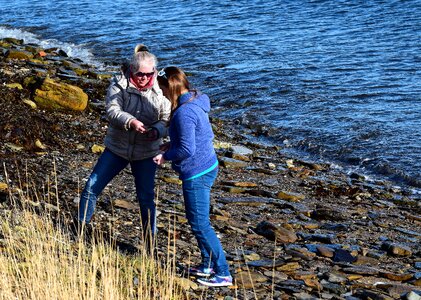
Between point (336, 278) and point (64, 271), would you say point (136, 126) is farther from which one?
point (336, 278)

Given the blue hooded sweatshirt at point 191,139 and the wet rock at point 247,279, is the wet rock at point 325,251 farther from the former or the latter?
the blue hooded sweatshirt at point 191,139

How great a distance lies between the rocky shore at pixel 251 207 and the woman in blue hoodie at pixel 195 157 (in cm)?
23

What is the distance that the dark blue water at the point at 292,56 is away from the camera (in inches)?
615

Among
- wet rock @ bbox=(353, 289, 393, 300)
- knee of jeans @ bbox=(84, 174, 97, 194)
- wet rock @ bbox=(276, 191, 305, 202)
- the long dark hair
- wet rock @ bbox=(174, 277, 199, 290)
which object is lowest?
wet rock @ bbox=(276, 191, 305, 202)

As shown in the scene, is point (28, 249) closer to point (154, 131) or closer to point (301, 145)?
point (154, 131)

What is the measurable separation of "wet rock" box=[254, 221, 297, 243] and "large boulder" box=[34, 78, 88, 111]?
6.09 metres

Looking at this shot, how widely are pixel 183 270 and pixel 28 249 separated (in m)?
1.43

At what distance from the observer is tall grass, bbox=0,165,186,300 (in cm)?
607

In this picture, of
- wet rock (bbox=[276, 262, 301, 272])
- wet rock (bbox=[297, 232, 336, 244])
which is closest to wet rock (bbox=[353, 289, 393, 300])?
wet rock (bbox=[276, 262, 301, 272])

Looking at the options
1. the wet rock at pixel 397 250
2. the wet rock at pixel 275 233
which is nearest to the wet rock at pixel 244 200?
the wet rock at pixel 275 233

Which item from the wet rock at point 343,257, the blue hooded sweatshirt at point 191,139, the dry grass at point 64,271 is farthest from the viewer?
the wet rock at point 343,257

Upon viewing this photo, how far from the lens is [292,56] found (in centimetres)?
2311

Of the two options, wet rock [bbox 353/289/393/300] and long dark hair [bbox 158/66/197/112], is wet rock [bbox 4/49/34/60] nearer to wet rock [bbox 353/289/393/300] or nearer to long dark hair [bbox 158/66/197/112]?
long dark hair [bbox 158/66/197/112]

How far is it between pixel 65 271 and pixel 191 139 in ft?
4.87
